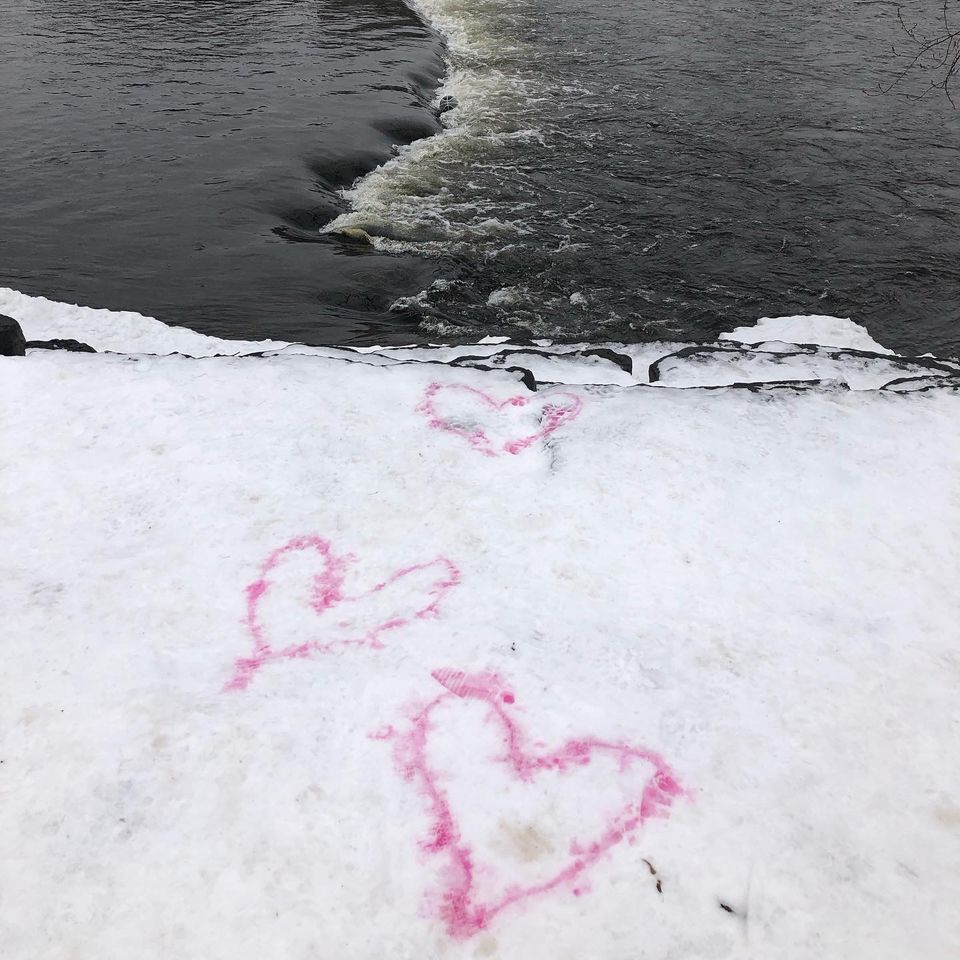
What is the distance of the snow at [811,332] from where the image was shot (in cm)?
664

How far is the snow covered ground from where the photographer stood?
7.61 ft

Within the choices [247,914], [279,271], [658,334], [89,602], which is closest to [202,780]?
[247,914]

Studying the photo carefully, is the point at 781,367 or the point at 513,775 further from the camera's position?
the point at 781,367

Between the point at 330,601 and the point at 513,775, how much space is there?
1119 mm

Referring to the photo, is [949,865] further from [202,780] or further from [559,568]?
[202,780]

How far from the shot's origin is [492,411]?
438 centimetres

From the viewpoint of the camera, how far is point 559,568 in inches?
133

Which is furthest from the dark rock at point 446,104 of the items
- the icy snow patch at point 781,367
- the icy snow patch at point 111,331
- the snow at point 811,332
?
the icy snow patch at point 781,367

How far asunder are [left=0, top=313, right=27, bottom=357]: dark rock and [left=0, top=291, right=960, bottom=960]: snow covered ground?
0.87ft

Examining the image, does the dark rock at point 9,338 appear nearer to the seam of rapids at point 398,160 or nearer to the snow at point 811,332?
the seam of rapids at point 398,160

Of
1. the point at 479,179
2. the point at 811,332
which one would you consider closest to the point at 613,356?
the point at 811,332

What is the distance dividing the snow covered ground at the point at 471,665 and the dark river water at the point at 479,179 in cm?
290

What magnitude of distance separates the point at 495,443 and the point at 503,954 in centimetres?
250

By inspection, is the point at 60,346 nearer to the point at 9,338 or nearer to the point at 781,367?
the point at 9,338
